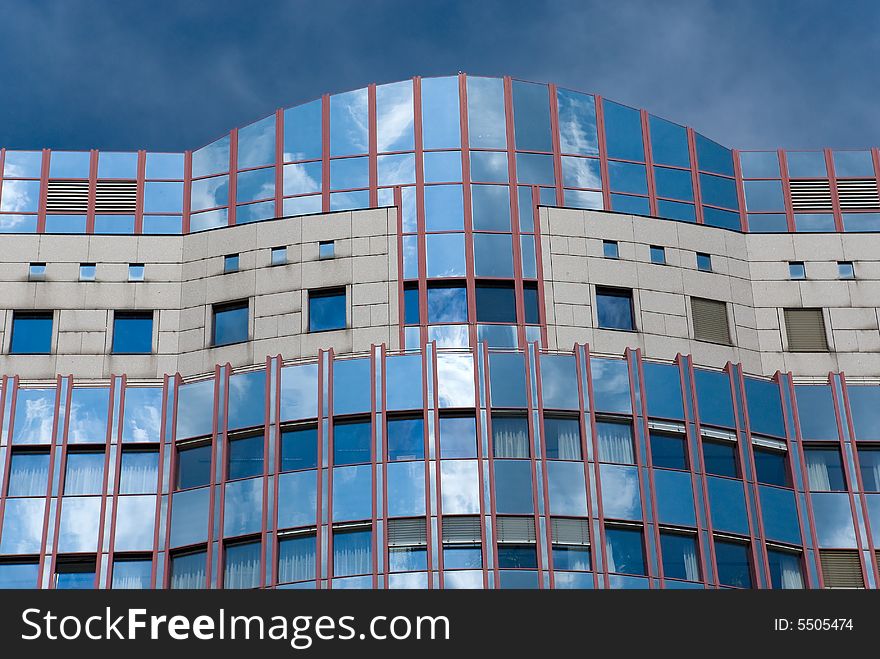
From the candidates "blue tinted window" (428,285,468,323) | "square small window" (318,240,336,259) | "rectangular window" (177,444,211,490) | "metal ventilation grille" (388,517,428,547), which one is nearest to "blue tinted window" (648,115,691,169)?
"blue tinted window" (428,285,468,323)

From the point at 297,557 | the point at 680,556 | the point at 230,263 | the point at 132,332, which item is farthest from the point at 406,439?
the point at 132,332

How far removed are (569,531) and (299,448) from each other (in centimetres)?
995

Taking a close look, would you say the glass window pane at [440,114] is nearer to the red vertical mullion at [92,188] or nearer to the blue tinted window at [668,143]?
the blue tinted window at [668,143]

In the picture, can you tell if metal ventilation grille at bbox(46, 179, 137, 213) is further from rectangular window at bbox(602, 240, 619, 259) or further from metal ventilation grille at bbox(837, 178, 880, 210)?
metal ventilation grille at bbox(837, 178, 880, 210)

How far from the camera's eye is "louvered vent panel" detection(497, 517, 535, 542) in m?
58.4

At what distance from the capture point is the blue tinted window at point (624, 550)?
58500mm

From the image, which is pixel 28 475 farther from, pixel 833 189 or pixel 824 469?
pixel 833 189

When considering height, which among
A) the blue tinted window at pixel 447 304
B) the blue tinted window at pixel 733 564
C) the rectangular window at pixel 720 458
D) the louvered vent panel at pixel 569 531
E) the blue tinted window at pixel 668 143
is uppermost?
the blue tinted window at pixel 668 143

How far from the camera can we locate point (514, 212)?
65062mm

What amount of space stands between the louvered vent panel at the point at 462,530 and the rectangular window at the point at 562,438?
3732 millimetres

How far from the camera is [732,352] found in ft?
213

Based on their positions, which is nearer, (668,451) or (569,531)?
(569,531)

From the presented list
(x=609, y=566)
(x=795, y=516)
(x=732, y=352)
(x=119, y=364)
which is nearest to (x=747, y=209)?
(x=732, y=352)

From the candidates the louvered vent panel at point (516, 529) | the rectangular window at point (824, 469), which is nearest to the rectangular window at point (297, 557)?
the louvered vent panel at point (516, 529)
